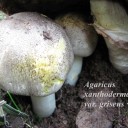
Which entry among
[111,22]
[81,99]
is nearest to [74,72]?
[81,99]

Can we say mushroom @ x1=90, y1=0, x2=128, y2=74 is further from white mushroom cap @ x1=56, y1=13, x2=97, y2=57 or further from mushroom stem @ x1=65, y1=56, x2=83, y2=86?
mushroom stem @ x1=65, y1=56, x2=83, y2=86

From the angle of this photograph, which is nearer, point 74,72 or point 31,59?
point 31,59

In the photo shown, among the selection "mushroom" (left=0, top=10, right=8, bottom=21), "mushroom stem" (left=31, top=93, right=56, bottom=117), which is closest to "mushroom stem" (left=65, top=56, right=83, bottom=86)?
"mushroom stem" (left=31, top=93, right=56, bottom=117)

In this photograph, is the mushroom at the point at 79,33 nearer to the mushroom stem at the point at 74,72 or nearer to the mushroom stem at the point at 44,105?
the mushroom stem at the point at 74,72

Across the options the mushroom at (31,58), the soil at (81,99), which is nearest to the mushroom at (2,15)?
the mushroom at (31,58)

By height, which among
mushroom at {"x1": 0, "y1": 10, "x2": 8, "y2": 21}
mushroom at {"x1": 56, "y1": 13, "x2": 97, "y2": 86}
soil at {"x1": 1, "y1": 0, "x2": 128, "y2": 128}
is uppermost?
mushroom at {"x1": 0, "y1": 10, "x2": 8, "y2": 21}

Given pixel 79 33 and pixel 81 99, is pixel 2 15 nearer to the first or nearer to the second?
pixel 79 33
